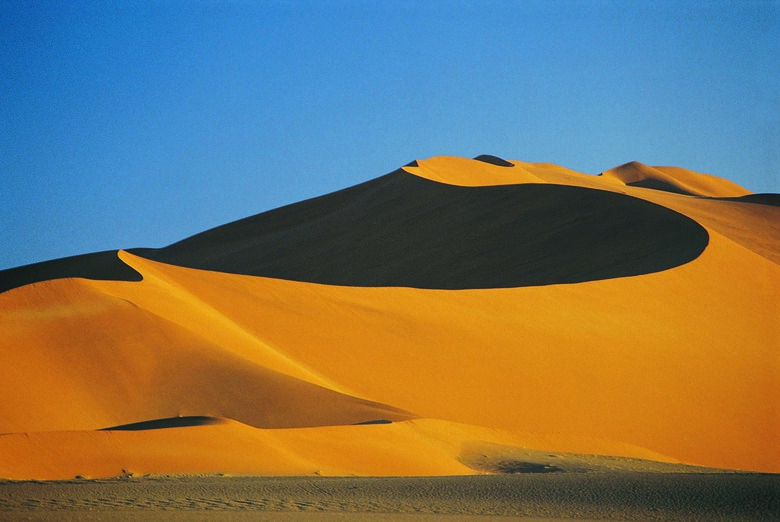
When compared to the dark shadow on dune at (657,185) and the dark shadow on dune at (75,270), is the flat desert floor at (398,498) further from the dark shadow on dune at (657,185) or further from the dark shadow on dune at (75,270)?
the dark shadow on dune at (657,185)

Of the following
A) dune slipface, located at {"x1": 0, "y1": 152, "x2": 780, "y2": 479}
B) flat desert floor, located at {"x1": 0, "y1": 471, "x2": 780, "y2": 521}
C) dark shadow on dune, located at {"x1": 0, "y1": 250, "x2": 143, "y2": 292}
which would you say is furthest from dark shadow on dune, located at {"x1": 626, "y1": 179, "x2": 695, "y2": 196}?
flat desert floor, located at {"x1": 0, "y1": 471, "x2": 780, "y2": 521}

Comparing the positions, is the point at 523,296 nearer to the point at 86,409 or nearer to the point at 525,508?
the point at 86,409

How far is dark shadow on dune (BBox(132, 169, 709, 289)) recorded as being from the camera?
33219 millimetres

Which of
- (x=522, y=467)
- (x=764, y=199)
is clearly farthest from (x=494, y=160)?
(x=522, y=467)

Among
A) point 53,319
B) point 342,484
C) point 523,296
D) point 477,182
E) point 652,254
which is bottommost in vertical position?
point 342,484

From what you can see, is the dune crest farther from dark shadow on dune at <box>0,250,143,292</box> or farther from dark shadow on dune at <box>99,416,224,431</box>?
dark shadow on dune at <box>99,416,224,431</box>

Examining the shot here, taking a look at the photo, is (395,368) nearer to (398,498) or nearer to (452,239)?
(398,498)

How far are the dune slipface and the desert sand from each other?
5cm

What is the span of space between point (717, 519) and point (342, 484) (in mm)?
3757

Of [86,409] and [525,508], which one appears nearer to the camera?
[525,508]

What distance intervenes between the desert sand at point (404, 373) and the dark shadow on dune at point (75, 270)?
4.4 inches

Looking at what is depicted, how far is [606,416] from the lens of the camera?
61.0ft

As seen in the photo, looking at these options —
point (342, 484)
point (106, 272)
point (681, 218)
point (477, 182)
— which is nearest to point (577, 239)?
point (681, 218)

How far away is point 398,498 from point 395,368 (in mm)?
9854
